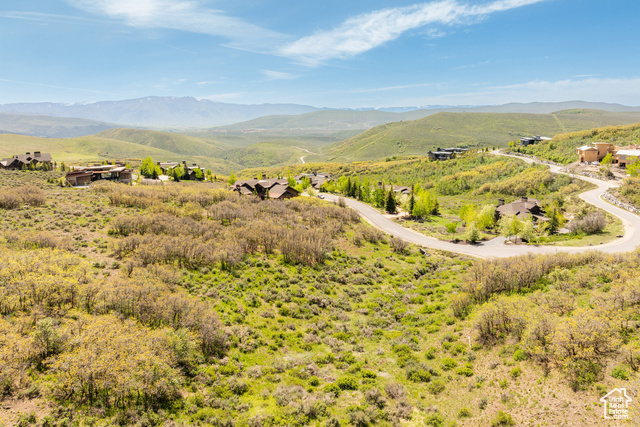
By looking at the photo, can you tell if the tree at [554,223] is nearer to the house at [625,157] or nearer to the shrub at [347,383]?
the house at [625,157]

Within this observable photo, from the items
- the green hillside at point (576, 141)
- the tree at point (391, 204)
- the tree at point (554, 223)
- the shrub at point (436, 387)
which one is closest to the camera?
the shrub at point (436, 387)

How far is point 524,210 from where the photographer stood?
59.5 metres

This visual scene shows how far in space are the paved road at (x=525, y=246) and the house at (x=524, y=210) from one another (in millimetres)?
8077

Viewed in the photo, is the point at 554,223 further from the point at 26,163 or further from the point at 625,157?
the point at 26,163

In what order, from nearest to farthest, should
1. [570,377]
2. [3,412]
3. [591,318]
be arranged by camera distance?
[3,412], [570,377], [591,318]

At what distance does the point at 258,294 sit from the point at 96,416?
52.1 feet

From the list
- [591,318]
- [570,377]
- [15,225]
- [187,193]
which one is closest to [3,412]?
[570,377]

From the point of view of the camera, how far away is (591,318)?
49.2ft

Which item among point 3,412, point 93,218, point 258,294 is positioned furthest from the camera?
point 93,218

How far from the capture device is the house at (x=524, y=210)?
5749 centimetres

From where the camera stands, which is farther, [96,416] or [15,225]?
[15,225]

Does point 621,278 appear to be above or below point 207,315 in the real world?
above

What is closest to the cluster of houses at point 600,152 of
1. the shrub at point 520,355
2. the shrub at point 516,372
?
the shrub at point 520,355

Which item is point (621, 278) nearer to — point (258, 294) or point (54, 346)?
point (258, 294)
